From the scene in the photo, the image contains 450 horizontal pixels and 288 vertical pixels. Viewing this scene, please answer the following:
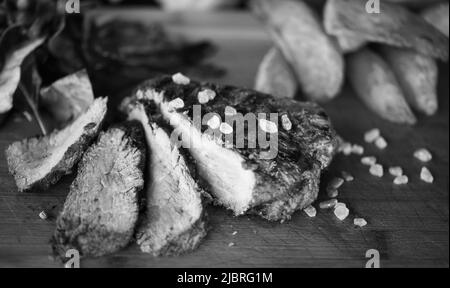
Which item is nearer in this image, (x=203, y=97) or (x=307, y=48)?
(x=203, y=97)

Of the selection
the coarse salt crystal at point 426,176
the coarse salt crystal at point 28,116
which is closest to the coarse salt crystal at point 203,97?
the coarse salt crystal at point 28,116

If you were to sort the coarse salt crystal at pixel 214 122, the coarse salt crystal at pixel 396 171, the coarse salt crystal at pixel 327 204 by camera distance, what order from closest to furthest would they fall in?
the coarse salt crystal at pixel 214 122 → the coarse salt crystal at pixel 327 204 → the coarse salt crystal at pixel 396 171

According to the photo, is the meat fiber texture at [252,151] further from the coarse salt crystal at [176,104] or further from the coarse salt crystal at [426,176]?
the coarse salt crystal at [426,176]

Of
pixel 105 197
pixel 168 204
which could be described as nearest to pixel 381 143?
pixel 168 204

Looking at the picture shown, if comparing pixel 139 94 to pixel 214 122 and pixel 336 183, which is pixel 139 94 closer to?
pixel 214 122

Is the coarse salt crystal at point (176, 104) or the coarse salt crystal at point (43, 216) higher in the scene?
the coarse salt crystal at point (176, 104)

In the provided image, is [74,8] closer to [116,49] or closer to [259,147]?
[116,49]
